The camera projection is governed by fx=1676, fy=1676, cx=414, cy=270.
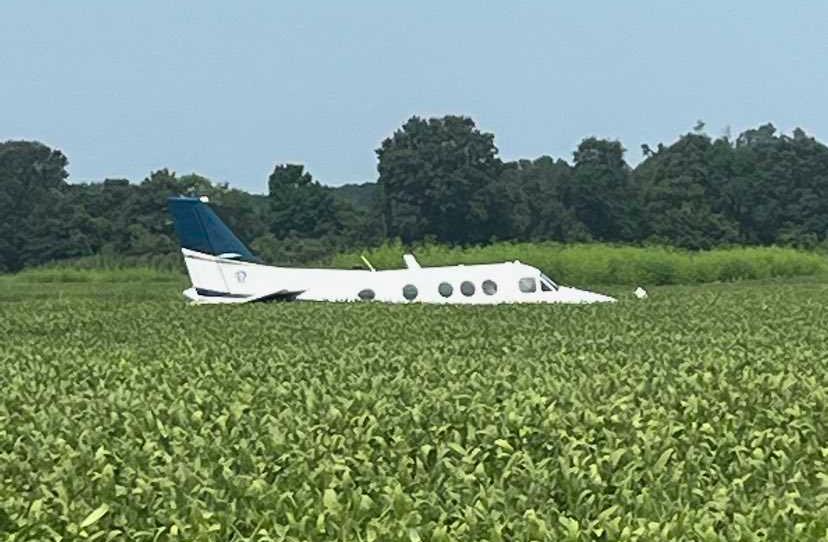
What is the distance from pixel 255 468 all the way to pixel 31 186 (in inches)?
3303

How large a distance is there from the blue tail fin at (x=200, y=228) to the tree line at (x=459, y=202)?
45.4m

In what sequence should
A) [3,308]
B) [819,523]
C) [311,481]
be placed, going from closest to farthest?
1. [819,523]
2. [311,481]
3. [3,308]

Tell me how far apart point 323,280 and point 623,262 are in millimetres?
23430

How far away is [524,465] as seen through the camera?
9227mm

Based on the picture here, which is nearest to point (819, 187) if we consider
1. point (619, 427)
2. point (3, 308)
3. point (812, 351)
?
point (3, 308)

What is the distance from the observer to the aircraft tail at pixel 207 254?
3378 centimetres

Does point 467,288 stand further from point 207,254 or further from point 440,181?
point 440,181

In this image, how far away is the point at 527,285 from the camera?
107 feet

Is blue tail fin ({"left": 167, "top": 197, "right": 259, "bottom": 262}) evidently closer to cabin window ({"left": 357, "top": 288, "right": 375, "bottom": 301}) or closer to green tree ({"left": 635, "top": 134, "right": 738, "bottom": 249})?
cabin window ({"left": 357, "top": 288, "right": 375, "bottom": 301})

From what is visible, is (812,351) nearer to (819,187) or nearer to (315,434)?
(315,434)

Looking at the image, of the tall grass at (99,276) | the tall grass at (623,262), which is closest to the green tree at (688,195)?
the tall grass at (623,262)

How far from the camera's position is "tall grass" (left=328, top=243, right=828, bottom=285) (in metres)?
55.1

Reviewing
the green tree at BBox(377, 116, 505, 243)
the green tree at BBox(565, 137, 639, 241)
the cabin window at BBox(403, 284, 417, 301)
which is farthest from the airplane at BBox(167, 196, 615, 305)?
the green tree at BBox(565, 137, 639, 241)

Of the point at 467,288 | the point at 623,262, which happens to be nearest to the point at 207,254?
the point at 467,288
